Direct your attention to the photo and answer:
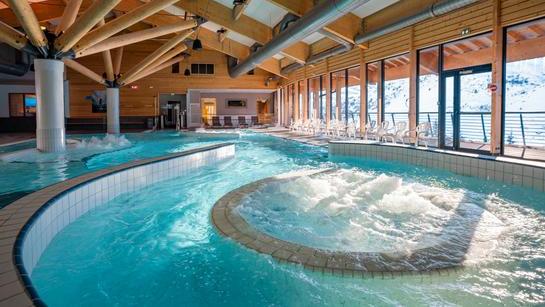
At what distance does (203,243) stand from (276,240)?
66 cm

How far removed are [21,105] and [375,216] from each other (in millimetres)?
19914

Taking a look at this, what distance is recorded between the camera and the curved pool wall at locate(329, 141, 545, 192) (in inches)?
205

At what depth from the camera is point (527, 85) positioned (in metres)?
7.29

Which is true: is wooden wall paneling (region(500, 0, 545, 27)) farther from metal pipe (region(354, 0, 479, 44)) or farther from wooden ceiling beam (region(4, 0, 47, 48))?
wooden ceiling beam (region(4, 0, 47, 48))

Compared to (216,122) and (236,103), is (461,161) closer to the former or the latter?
(216,122)

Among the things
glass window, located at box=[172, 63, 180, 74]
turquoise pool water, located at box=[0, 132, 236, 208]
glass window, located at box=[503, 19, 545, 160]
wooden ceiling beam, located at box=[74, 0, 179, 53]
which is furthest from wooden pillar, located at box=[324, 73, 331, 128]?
glass window, located at box=[172, 63, 180, 74]

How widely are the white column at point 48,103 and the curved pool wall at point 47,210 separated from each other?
11.7ft

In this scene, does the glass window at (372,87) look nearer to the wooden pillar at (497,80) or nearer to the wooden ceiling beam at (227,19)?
the wooden ceiling beam at (227,19)

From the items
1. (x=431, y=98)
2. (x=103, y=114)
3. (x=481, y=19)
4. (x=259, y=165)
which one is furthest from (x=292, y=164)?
(x=103, y=114)

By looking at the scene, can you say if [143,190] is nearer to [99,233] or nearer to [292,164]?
[99,233]

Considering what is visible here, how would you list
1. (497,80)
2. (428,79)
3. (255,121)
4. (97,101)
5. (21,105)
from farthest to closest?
(255,121), (97,101), (21,105), (428,79), (497,80)

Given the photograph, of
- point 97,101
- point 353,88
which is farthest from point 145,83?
point 353,88

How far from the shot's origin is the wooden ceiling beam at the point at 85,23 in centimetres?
713

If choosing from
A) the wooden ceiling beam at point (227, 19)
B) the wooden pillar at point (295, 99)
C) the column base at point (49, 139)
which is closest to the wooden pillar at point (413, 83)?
the wooden ceiling beam at point (227, 19)
